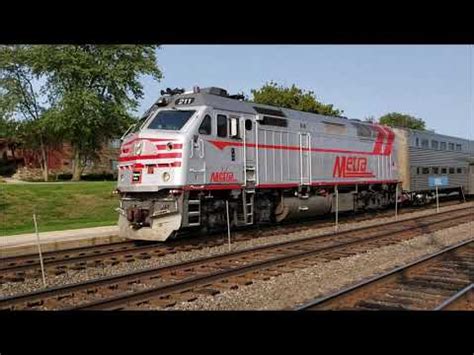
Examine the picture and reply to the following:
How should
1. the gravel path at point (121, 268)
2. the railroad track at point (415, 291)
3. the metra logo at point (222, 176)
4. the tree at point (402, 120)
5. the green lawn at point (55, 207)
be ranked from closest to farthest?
the railroad track at point (415, 291) < the gravel path at point (121, 268) < the metra logo at point (222, 176) < the green lawn at point (55, 207) < the tree at point (402, 120)

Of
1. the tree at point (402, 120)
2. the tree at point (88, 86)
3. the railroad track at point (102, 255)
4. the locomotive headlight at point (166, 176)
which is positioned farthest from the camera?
the tree at point (402, 120)

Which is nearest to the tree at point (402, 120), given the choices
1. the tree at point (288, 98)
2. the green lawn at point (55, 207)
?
the tree at point (288, 98)

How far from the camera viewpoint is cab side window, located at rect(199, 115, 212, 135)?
44.3 ft

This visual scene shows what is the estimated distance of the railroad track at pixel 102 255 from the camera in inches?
424

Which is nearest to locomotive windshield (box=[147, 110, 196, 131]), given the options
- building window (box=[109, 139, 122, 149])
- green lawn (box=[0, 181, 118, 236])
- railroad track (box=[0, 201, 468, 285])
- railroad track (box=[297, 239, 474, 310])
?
railroad track (box=[0, 201, 468, 285])

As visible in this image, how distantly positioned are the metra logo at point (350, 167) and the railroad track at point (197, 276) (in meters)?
Result: 4.40

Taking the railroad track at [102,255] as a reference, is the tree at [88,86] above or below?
above

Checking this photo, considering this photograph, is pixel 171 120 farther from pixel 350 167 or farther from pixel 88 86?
pixel 88 86

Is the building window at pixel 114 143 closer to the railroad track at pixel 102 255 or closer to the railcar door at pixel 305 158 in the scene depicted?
the railcar door at pixel 305 158

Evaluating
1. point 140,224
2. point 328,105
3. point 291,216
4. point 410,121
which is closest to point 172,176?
point 140,224

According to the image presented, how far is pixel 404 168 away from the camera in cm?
2423

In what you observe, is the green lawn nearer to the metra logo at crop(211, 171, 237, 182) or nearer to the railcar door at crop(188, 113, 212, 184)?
the metra logo at crop(211, 171, 237, 182)
